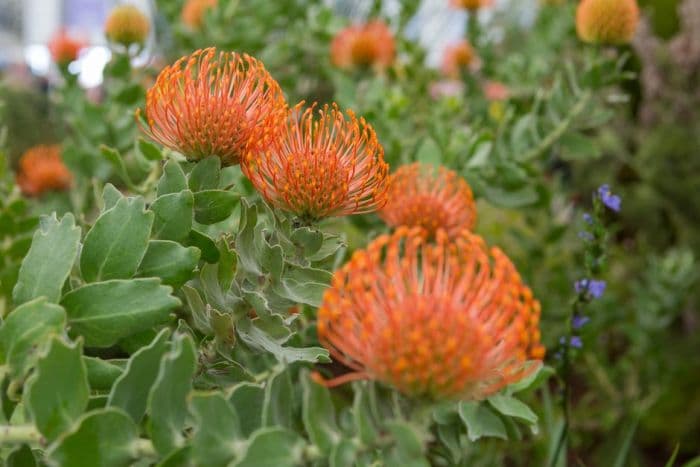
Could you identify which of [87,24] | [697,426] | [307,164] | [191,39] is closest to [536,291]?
[697,426]

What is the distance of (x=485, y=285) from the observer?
0.43m

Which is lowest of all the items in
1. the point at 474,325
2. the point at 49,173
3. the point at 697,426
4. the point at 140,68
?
the point at 697,426

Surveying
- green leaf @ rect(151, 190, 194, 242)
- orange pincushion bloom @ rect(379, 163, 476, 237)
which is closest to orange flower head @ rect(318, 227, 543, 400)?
green leaf @ rect(151, 190, 194, 242)

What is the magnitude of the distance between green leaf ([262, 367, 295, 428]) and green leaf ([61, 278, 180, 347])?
0.25ft

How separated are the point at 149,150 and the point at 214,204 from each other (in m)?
0.26

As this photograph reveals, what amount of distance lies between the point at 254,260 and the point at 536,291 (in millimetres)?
948

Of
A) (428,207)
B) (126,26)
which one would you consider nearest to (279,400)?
(428,207)

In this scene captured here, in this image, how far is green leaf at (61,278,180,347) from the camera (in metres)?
0.43

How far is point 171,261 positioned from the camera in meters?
0.47

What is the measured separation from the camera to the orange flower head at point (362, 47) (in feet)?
4.88

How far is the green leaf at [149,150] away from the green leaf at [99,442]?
1.28 ft

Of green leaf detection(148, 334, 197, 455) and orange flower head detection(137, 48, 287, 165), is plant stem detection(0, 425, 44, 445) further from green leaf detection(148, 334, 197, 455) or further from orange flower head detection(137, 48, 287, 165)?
orange flower head detection(137, 48, 287, 165)

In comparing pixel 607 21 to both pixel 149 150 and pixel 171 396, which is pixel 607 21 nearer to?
pixel 149 150

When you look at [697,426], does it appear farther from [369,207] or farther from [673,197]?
[369,207]
